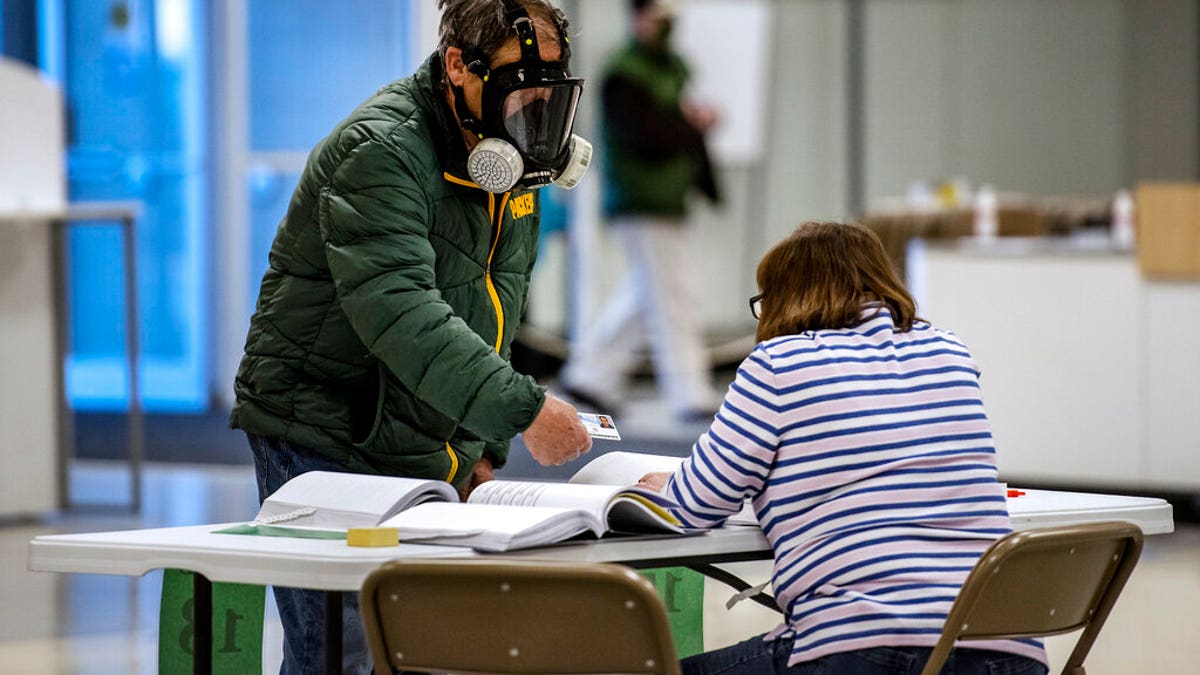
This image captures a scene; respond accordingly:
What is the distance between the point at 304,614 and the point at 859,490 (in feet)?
2.85

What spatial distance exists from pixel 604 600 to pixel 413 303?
612 mm

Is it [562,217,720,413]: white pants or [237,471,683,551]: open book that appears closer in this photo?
[237,471,683,551]: open book

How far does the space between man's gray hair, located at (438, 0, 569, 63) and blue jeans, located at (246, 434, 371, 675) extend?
637 millimetres

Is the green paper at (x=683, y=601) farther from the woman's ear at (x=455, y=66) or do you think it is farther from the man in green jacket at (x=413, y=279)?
the woman's ear at (x=455, y=66)

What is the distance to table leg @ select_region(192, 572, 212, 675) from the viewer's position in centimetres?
207

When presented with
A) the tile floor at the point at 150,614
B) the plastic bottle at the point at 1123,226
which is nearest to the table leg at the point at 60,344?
the tile floor at the point at 150,614

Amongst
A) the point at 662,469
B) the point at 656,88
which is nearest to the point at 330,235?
the point at 662,469

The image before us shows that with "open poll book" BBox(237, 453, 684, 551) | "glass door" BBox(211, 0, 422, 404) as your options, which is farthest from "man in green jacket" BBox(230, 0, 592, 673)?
"glass door" BBox(211, 0, 422, 404)

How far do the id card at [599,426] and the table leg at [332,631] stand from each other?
447 millimetres

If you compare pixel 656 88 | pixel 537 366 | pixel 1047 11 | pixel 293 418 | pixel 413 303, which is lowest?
pixel 537 366

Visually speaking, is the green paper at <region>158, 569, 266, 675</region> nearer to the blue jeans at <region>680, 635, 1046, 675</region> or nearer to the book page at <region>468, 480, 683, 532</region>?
the book page at <region>468, 480, 683, 532</region>

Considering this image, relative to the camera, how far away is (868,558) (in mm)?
1953

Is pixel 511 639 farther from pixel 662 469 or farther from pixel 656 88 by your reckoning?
pixel 656 88

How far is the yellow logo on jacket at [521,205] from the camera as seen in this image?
2.50 metres
